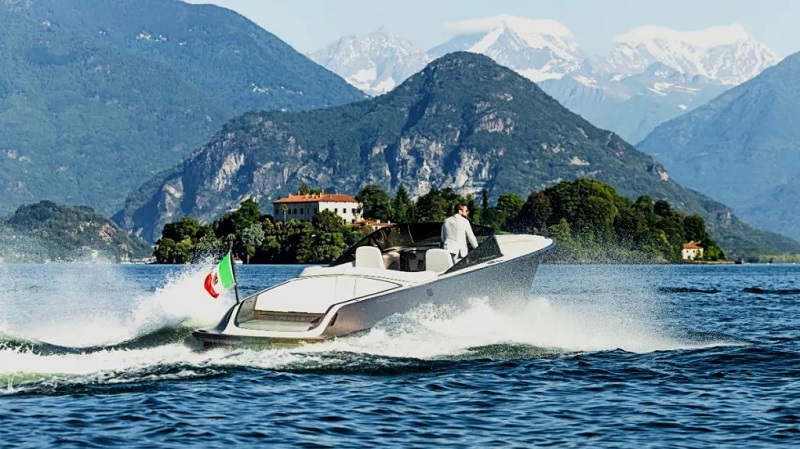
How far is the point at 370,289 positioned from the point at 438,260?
→ 2923mm

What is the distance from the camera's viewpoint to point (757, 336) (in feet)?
115

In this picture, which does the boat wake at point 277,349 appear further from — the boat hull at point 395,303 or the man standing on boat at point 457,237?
the man standing on boat at point 457,237

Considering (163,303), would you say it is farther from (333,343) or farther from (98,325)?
(333,343)

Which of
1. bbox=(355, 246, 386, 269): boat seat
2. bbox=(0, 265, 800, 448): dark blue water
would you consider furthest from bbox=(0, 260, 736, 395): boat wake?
bbox=(355, 246, 386, 269): boat seat

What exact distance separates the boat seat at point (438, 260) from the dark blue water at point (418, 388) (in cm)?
112

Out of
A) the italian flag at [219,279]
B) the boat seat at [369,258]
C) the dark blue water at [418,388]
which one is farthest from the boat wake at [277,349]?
the boat seat at [369,258]

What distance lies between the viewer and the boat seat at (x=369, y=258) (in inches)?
1219

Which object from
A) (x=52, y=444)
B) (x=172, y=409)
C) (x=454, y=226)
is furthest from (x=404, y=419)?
(x=454, y=226)

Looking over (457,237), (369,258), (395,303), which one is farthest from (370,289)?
(457,237)

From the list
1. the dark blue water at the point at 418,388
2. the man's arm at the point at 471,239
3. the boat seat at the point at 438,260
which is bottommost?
the dark blue water at the point at 418,388

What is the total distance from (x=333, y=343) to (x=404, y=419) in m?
5.76

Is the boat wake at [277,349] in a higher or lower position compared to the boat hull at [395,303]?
lower

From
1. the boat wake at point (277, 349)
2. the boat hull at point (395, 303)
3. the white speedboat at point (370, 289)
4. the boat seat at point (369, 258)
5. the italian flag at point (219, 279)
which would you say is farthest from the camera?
the boat seat at point (369, 258)

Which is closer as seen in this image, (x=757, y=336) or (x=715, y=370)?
(x=715, y=370)
